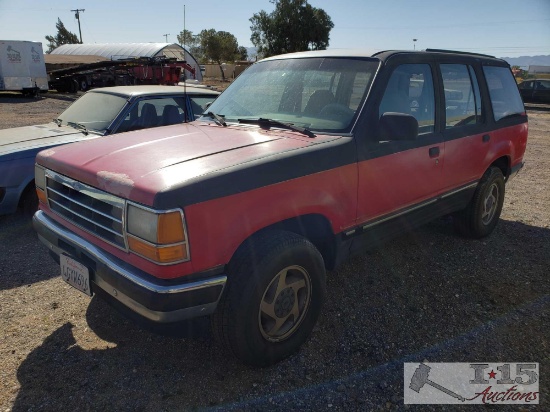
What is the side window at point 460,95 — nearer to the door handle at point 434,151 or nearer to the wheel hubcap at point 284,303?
the door handle at point 434,151

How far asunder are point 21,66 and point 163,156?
23.8 metres

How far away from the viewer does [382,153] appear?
9.71 ft

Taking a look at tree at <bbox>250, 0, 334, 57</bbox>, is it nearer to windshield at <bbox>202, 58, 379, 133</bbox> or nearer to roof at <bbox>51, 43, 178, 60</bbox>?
roof at <bbox>51, 43, 178, 60</bbox>

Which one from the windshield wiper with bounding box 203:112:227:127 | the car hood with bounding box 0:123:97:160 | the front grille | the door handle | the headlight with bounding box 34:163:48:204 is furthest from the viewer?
the car hood with bounding box 0:123:97:160

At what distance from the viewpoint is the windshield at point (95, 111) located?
5016 mm

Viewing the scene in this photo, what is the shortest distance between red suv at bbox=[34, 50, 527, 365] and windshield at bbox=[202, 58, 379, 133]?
1 cm

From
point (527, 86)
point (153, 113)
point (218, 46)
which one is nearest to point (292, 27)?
point (218, 46)

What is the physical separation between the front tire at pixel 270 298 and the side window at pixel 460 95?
2.05 m

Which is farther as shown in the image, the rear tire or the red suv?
the rear tire

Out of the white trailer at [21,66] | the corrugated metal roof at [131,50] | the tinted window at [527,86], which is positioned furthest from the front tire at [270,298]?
the corrugated metal roof at [131,50]

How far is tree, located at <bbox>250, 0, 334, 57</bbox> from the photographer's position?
49.0 metres

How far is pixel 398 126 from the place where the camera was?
2777mm

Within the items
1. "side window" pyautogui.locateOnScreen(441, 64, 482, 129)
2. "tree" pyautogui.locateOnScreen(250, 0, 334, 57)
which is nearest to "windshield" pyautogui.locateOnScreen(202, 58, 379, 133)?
"side window" pyautogui.locateOnScreen(441, 64, 482, 129)

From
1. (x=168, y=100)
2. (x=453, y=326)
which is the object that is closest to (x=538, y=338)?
(x=453, y=326)
